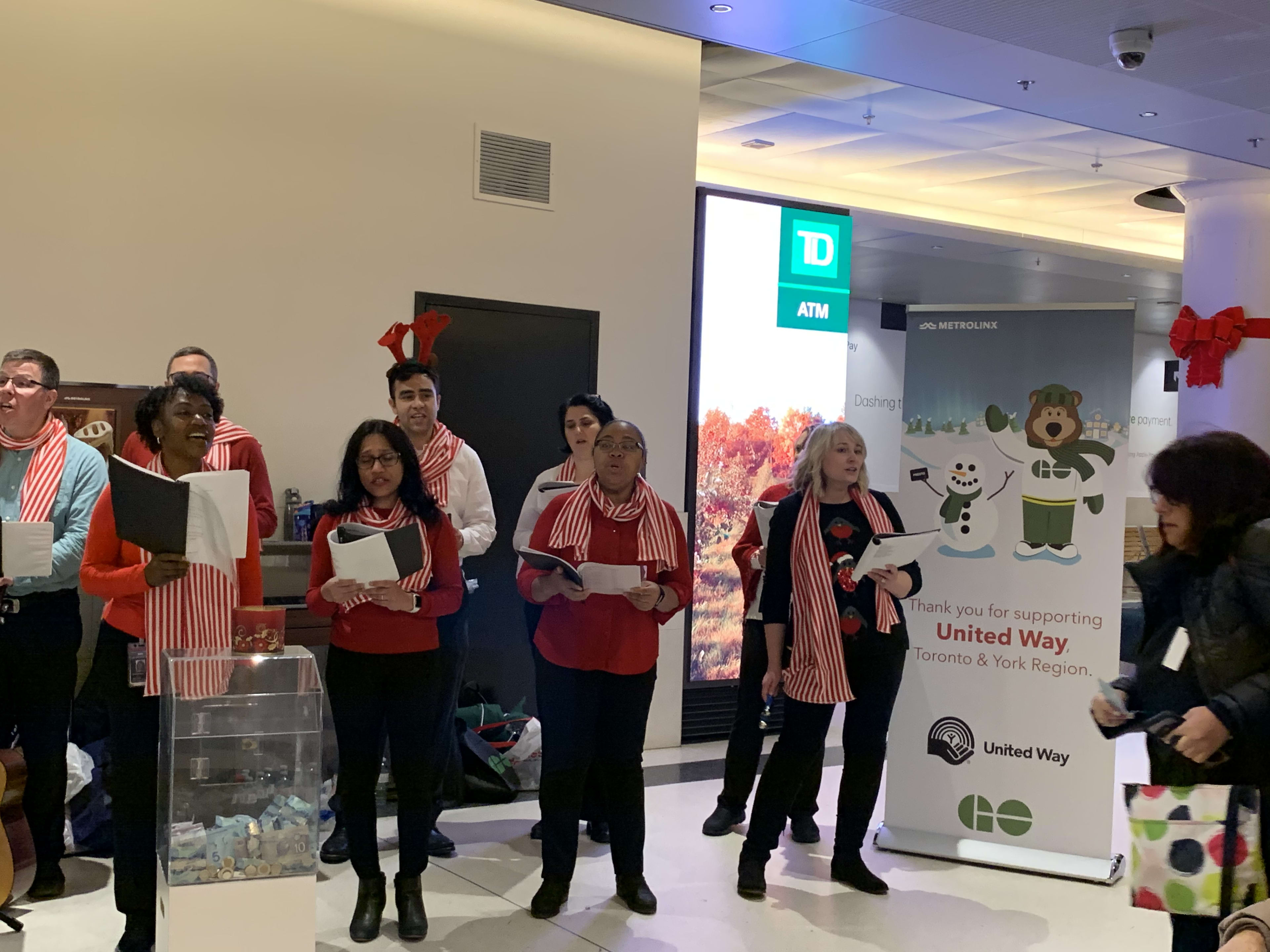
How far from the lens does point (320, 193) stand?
5348 mm

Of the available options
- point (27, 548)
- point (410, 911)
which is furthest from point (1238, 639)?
point (27, 548)

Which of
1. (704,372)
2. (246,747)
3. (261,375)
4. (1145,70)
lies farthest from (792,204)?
(246,747)

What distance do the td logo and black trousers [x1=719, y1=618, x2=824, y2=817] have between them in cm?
58

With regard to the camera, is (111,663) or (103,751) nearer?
(111,663)

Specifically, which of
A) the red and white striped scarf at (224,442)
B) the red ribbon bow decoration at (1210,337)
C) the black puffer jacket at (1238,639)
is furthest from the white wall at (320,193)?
the red ribbon bow decoration at (1210,337)

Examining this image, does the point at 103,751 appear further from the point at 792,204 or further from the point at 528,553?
the point at 792,204

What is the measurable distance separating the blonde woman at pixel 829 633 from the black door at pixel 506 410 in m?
2.00

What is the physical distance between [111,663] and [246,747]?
0.60 metres

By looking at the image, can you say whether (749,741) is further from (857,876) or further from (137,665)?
(137,665)

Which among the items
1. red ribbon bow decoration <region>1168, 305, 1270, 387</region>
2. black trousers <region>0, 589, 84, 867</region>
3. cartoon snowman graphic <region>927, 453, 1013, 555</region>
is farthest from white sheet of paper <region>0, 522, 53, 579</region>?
red ribbon bow decoration <region>1168, 305, 1270, 387</region>

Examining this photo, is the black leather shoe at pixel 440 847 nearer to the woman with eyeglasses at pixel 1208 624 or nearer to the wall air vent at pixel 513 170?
the woman with eyeglasses at pixel 1208 624

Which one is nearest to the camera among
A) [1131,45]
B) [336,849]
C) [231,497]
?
[231,497]

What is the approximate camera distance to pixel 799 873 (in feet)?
14.6

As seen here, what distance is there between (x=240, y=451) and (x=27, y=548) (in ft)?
2.46
